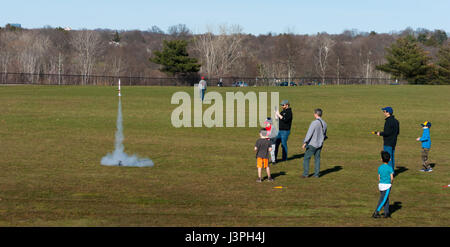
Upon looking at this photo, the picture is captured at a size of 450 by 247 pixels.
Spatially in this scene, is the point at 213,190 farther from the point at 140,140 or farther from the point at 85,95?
the point at 85,95

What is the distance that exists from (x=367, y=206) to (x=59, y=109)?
95.4ft

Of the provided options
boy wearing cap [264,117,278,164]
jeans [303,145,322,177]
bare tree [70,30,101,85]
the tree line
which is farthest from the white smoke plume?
bare tree [70,30,101,85]

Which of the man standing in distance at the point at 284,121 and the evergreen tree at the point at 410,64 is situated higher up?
the evergreen tree at the point at 410,64

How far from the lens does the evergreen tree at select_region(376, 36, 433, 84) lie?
318ft

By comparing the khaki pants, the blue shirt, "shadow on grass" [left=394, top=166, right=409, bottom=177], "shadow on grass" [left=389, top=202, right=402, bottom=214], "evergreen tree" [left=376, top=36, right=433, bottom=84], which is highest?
"evergreen tree" [left=376, top=36, right=433, bottom=84]

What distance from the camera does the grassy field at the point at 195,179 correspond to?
443 inches

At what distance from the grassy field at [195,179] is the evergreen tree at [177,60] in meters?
56.4

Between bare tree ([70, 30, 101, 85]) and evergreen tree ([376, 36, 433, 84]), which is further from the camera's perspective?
bare tree ([70, 30, 101, 85])

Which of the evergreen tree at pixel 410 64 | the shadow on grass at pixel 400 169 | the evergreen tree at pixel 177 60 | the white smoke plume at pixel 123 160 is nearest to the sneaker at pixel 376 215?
the shadow on grass at pixel 400 169

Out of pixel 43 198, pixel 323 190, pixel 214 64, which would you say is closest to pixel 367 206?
pixel 323 190

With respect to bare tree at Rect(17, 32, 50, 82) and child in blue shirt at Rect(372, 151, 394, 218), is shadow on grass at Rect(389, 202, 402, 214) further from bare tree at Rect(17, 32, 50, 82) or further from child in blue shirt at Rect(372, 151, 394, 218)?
bare tree at Rect(17, 32, 50, 82)

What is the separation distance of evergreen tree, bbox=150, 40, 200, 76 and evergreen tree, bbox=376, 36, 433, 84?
39209 millimetres

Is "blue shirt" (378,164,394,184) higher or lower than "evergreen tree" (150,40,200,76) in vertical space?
lower

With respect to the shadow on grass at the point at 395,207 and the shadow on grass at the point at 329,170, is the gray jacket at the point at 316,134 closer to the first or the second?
the shadow on grass at the point at 329,170
